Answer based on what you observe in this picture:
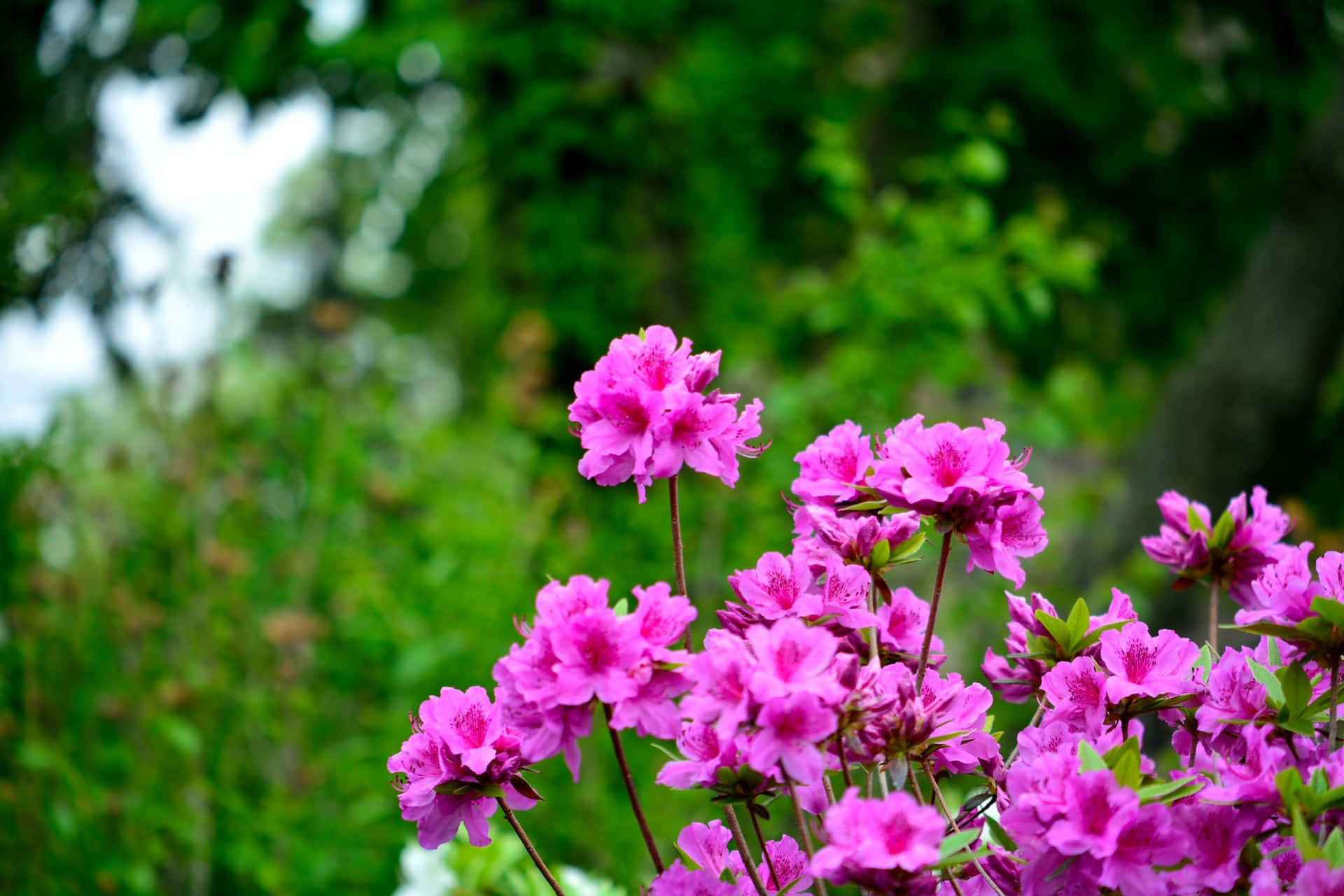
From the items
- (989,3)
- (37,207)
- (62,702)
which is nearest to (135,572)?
(62,702)

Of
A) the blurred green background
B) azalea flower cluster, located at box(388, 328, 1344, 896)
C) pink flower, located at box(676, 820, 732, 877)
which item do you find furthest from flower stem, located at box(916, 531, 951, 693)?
the blurred green background

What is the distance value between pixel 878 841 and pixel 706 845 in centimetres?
26

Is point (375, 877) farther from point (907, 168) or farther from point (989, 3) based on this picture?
point (989, 3)

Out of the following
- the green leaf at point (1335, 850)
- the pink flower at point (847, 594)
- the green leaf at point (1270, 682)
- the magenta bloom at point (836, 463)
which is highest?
the magenta bloom at point (836, 463)

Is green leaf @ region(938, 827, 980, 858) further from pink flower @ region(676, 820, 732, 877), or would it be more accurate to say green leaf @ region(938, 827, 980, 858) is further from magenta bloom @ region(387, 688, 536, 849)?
magenta bloom @ region(387, 688, 536, 849)

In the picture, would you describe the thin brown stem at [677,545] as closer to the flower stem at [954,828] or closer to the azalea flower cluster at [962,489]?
the azalea flower cluster at [962,489]

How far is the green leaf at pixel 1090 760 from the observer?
76 cm

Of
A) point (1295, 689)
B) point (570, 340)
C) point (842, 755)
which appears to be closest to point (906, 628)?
point (842, 755)

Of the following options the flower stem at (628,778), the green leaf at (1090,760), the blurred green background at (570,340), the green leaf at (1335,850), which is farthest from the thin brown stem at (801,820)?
the blurred green background at (570,340)

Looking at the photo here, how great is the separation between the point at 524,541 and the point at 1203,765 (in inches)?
97.2

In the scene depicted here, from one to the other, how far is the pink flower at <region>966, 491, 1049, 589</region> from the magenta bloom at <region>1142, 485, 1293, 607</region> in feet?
0.86

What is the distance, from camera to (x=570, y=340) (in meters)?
4.04

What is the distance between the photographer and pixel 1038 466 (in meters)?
6.34

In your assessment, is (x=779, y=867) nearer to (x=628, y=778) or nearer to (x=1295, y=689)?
(x=628, y=778)
